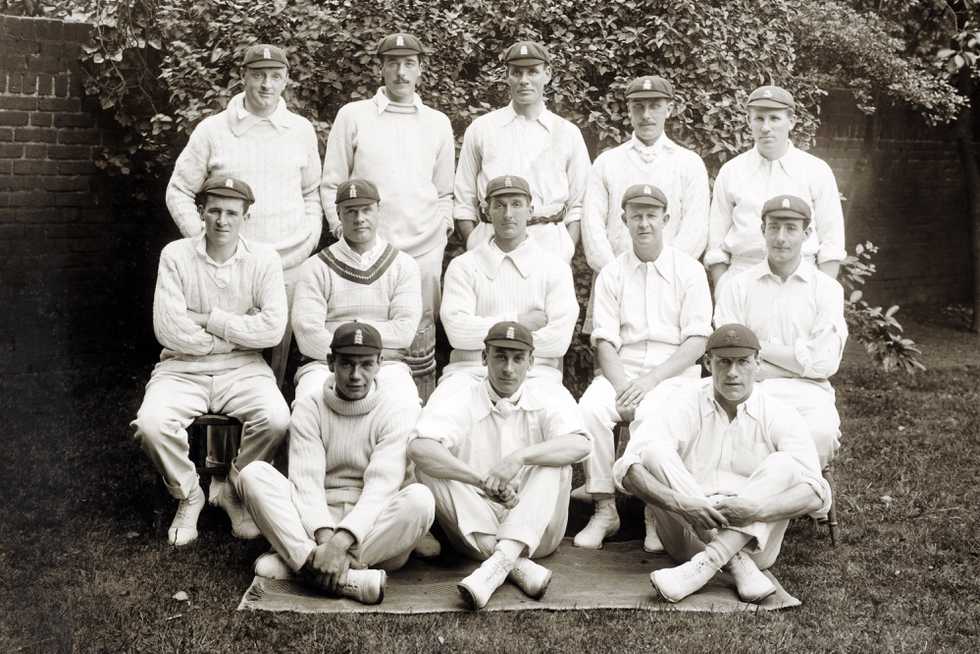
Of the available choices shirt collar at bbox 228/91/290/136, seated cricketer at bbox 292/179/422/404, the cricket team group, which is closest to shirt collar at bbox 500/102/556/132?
the cricket team group

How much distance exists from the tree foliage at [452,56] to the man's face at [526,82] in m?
0.91

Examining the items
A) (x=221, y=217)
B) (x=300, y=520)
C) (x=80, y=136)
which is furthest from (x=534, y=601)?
(x=80, y=136)

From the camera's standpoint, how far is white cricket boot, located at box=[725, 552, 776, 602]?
481 centimetres

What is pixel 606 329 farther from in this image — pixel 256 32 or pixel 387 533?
pixel 256 32

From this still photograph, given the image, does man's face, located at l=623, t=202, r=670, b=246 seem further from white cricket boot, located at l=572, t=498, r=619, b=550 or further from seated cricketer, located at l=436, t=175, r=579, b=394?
white cricket boot, located at l=572, t=498, r=619, b=550

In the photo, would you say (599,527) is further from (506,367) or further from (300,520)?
(300,520)

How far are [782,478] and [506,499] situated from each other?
46.3 inches

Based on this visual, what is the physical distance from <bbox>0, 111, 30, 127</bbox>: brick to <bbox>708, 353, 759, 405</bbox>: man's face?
4.95 m

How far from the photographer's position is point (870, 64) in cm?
959

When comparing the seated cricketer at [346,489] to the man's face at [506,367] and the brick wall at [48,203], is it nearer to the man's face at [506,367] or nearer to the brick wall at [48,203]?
the man's face at [506,367]

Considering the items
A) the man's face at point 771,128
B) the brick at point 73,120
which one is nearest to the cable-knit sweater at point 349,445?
the man's face at point 771,128

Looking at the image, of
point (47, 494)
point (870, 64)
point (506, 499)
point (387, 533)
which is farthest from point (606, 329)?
point (870, 64)

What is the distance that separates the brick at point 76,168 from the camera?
7.80 meters

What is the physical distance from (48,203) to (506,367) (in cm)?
411
